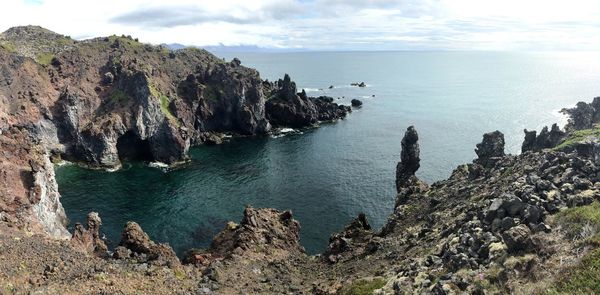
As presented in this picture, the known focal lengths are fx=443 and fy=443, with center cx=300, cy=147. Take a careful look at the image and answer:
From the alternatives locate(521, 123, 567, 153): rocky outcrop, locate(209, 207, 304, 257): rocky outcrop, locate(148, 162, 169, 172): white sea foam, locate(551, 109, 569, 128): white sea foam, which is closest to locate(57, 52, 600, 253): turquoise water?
locate(551, 109, 569, 128): white sea foam

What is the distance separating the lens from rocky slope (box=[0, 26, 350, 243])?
11875 cm

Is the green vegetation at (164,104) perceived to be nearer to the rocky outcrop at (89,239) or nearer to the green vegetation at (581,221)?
the rocky outcrop at (89,239)

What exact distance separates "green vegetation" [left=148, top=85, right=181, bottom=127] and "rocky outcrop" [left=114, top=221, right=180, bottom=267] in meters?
87.8

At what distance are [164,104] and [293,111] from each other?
4868cm

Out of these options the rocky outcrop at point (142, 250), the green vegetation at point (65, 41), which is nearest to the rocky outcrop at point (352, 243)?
the rocky outcrop at point (142, 250)

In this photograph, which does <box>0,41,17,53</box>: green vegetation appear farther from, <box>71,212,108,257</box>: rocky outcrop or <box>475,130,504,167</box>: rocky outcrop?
<box>475,130,504,167</box>: rocky outcrop

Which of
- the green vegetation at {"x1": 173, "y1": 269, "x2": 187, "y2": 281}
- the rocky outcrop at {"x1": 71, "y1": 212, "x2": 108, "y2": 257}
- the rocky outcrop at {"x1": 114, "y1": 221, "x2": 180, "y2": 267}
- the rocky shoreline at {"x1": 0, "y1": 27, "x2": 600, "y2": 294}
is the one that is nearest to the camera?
the rocky shoreline at {"x1": 0, "y1": 27, "x2": 600, "y2": 294}

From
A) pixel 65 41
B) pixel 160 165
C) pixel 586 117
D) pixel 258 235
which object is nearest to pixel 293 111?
pixel 160 165

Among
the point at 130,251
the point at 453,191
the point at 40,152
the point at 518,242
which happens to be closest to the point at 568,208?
the point at 518,242

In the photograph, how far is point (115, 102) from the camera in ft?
437

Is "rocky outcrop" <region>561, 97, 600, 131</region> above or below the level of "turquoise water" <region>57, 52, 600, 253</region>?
above

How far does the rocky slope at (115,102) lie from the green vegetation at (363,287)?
59.0m

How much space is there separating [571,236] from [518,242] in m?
3.15

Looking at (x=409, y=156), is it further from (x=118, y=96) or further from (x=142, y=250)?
(x=118, y=96)
